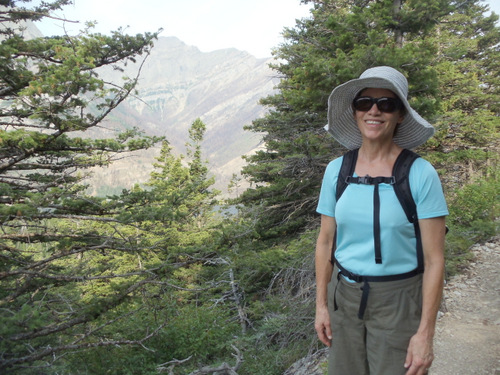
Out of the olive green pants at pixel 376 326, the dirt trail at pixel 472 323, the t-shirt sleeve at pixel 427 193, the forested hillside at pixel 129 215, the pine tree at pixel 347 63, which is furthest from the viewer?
the pine tree at pixel 347 63

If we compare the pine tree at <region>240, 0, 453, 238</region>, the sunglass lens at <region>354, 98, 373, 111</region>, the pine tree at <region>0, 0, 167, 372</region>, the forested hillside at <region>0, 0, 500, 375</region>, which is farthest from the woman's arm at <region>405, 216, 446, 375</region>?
the pine tree at <region>240, 0, 453, 238</region>

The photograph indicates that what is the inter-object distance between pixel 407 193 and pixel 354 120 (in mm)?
683

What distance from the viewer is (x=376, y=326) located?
154 cm

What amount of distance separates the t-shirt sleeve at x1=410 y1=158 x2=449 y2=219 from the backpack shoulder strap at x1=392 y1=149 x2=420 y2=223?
2 cm

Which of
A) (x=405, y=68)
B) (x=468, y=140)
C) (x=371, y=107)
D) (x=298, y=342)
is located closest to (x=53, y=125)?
(x=298, y=342)

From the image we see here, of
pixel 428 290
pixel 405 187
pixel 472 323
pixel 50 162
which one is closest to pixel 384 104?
pixel 405 187

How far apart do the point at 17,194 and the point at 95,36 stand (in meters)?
3.15

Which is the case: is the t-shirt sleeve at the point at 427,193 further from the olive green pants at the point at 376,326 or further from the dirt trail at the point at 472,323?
the dirt trail at the point at 472,323

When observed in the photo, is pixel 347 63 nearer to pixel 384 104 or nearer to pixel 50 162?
pixel 384 104

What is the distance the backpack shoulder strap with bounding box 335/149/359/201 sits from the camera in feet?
5.36

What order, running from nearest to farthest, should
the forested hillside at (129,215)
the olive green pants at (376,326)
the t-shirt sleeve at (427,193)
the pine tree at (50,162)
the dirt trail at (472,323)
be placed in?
1. the t-shirt sleeve at (427,193)
2. the olive green pants at (376,326)
3. the dirt trail at (472,323)
4. the pine tree at (50,162)
5. the forested hillside at (129,215)

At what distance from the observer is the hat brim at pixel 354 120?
1604mm

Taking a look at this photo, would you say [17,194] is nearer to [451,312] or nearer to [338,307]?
[338,307]

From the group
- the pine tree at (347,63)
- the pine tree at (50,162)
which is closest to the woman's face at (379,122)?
the pine tree at (50,162)
